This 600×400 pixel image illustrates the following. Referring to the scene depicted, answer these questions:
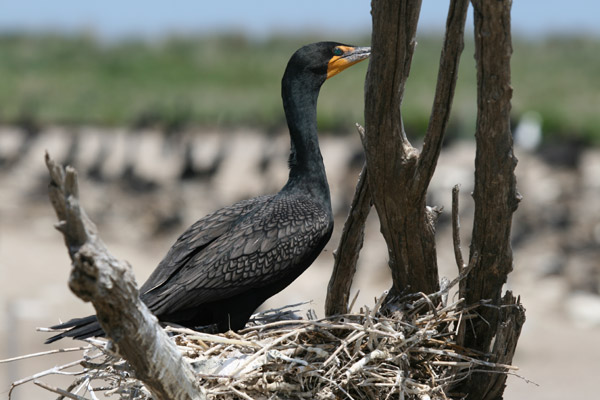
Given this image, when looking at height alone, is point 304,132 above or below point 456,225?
above

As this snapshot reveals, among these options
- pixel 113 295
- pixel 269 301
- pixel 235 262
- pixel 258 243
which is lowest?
pixel 113 295

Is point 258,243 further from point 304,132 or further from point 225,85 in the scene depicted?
point 225,85

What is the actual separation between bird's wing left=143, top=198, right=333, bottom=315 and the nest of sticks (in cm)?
30

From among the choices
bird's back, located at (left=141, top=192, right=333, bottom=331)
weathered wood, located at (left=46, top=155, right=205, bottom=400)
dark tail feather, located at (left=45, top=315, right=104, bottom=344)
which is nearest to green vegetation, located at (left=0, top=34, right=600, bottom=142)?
bird's back, located at (left=141, top=192, right=333, bottom=331)

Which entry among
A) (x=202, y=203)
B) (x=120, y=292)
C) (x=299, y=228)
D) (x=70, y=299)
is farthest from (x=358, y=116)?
(x=120, y=292)

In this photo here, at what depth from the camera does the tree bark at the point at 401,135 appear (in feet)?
13.6

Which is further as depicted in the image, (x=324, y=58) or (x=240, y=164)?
(x=240, y=164)

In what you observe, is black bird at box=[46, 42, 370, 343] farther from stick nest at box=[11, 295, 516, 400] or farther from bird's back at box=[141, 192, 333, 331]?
stick nest at box=[11, 295, 516, 400]

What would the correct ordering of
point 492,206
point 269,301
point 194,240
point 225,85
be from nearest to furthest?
point 492,206 → point 194,240 → point 269,301 → point 225,85

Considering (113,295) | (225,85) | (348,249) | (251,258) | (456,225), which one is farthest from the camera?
(225,85)

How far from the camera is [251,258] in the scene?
A: 495cm

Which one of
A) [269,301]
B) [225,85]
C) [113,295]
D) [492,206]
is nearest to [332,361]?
[492,206]

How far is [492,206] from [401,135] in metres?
0.51

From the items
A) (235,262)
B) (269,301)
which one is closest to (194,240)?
(235,262)
